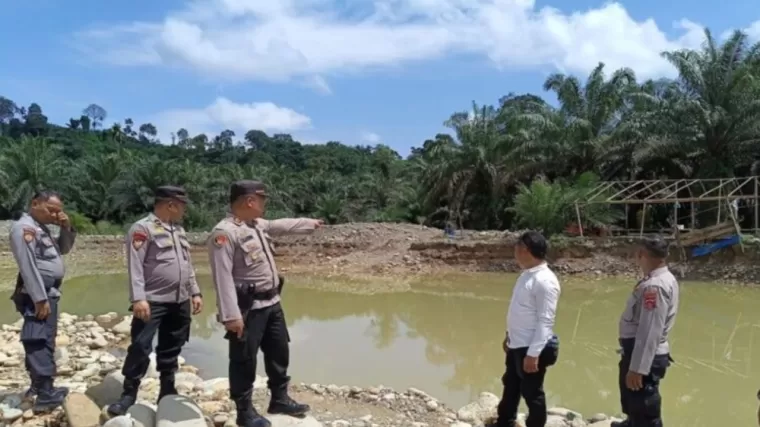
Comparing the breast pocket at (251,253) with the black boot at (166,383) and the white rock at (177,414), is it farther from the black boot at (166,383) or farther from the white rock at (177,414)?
the black boot at (166,383)

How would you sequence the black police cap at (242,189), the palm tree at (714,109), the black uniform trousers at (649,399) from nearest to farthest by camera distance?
the black uniform trousers at (649,399)
the black police cap at (242,189)
the palm tree at (714,109)

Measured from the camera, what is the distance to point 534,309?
3.76m

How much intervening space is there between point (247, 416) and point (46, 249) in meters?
1.87

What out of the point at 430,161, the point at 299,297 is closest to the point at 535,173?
the point at 430,161

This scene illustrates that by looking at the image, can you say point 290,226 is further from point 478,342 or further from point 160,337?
point 478,342

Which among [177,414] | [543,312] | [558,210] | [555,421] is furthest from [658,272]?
[558,210]

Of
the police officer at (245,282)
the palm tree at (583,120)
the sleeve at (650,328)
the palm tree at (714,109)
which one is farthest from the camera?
the palm tree at (583,120)

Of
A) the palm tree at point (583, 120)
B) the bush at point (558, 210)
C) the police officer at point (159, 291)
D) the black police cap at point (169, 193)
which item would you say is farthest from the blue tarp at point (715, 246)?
the black police cap at point (169, 193)

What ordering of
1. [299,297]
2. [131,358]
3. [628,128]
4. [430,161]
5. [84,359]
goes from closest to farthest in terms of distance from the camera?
[131,358], [84,359], [299,297], [628,128], [430,161]

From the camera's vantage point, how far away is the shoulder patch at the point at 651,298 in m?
3.52

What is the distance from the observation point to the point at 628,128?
2045 cm

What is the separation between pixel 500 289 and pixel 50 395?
12.0m

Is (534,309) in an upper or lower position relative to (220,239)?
lower

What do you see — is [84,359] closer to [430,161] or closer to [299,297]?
[299,297]
